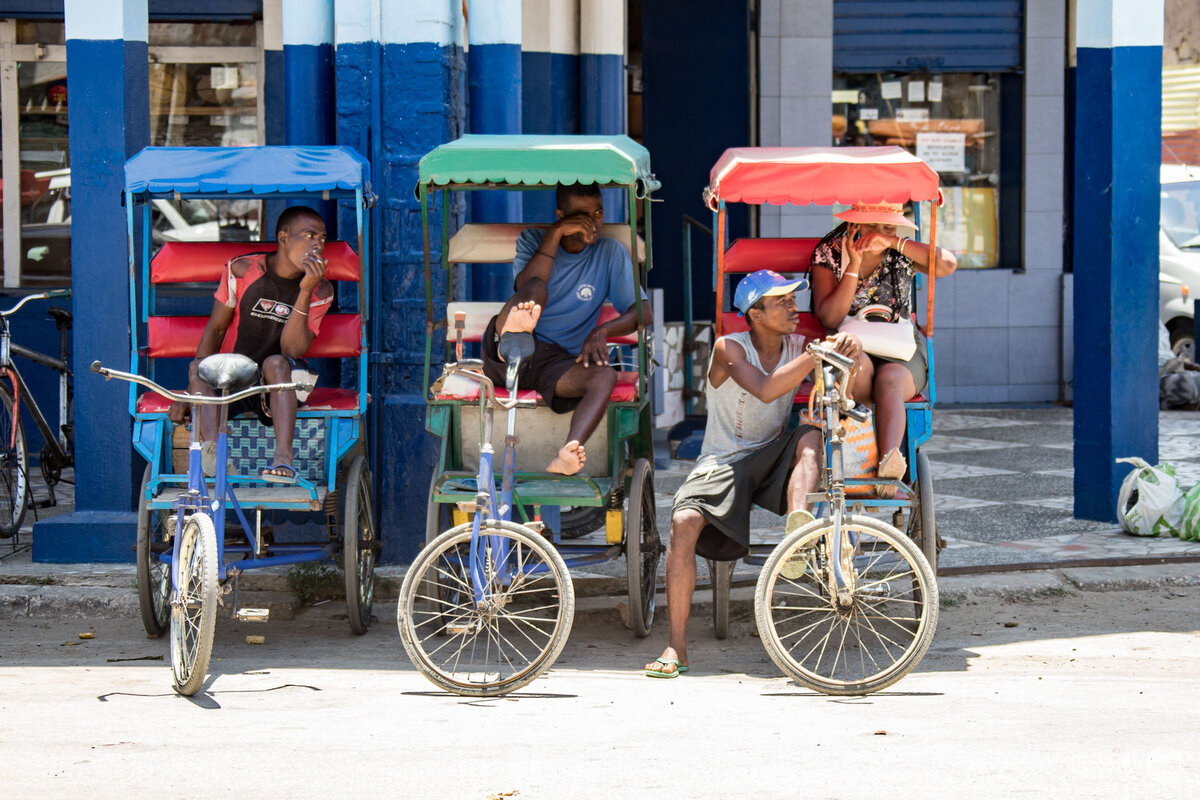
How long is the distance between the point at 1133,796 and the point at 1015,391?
9308 mm

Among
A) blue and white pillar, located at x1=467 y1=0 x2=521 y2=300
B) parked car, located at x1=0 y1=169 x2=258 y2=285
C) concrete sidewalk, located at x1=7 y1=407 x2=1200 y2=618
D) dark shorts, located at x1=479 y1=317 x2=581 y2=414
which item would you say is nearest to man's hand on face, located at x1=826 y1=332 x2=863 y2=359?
dark shorts, located at x1=479 y1=317 x2=581 y2=414

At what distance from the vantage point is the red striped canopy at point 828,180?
6121 millimetres

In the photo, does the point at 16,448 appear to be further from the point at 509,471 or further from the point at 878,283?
the point at 878,283

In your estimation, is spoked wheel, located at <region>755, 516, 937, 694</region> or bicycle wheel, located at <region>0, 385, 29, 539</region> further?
bicycle wheel, located at <region>0, 385, 29, 539</region>

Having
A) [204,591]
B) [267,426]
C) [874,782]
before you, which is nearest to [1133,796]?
[874,782]

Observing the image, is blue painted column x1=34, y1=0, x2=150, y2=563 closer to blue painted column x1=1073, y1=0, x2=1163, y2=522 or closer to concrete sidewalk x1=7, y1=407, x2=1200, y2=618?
concrete sidewalk x1=7, y1=407, x2=1200, y2=618

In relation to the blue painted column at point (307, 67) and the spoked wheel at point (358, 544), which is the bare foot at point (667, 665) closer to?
the spoked wheel at point (358, 544)

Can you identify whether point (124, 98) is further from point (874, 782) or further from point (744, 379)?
point (874, 782)

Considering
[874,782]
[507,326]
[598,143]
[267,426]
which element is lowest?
[874,782]

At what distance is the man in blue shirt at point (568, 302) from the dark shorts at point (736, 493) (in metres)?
0.56

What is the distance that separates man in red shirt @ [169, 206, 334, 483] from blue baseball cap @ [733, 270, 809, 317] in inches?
69.5

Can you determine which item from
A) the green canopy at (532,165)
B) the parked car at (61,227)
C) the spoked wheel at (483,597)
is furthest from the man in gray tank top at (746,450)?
the parked car at (61,227)

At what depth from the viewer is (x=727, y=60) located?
40.3ft

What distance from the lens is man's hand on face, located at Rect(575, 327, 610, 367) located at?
6.16 metres
